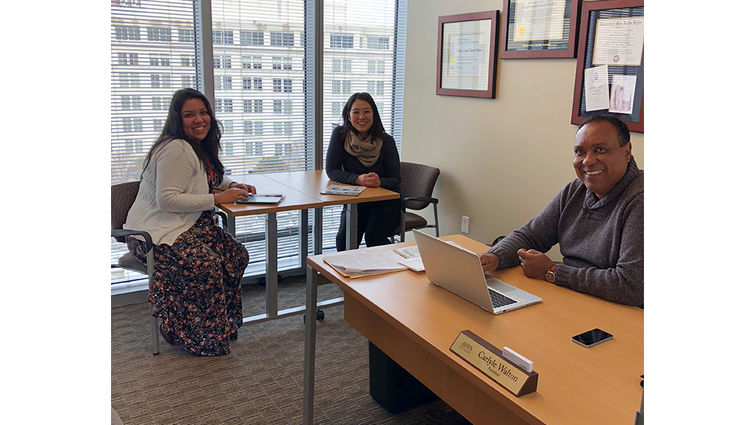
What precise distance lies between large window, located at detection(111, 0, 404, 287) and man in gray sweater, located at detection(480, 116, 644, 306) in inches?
90.2

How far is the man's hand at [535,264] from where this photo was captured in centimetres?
193

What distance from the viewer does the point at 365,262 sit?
2.06 m

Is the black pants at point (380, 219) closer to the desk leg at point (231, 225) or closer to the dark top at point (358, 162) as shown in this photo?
the dark top at point (358, 162)

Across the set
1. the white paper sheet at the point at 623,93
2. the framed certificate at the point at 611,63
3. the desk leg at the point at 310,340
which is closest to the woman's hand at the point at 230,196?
the desk leg at the point at 310,340

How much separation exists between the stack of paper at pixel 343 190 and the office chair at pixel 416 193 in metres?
0.42

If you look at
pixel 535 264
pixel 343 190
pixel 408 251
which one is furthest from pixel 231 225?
pixel 535 264

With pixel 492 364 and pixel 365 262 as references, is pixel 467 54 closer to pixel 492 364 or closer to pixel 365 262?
pixel 365 262

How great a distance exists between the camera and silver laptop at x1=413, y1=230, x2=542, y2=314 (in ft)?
5.22

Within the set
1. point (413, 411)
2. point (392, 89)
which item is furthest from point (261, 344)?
point (392, 89)

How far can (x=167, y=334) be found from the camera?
298cm
